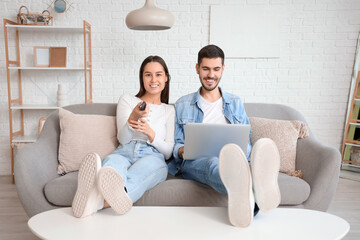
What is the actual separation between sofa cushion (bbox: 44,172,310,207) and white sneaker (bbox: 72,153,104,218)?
0.53 metres

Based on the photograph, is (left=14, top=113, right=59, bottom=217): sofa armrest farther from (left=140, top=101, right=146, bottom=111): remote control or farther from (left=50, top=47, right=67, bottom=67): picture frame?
(left=50, top=47, right=67, bottom=67): picture frame

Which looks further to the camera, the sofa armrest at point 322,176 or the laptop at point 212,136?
the sofa armrest at point 322,176

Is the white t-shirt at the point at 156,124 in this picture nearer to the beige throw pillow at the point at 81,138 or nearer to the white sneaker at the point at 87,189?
the beige throw pillow at the point at 81,138

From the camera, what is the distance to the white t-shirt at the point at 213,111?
218 cm

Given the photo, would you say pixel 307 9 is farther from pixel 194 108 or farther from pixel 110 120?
pixel 110 120

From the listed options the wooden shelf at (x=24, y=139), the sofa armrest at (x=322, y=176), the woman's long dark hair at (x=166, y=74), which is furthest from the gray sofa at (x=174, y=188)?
the wooden shelf at (x=24, y=139)

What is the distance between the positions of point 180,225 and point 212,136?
0.56 metres

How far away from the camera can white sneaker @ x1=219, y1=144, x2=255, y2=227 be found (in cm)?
125

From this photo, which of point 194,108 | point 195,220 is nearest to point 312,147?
point 194,108

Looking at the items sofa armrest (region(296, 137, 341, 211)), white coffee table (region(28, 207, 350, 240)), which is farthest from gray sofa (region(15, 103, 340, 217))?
white coffee table (region(28, 207, 350, 240))

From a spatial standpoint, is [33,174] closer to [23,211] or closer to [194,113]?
[23,211]

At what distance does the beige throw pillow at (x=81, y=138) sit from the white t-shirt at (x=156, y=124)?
0.15 meters

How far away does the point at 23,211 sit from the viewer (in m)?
2.47

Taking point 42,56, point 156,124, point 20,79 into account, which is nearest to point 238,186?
point 156,124
